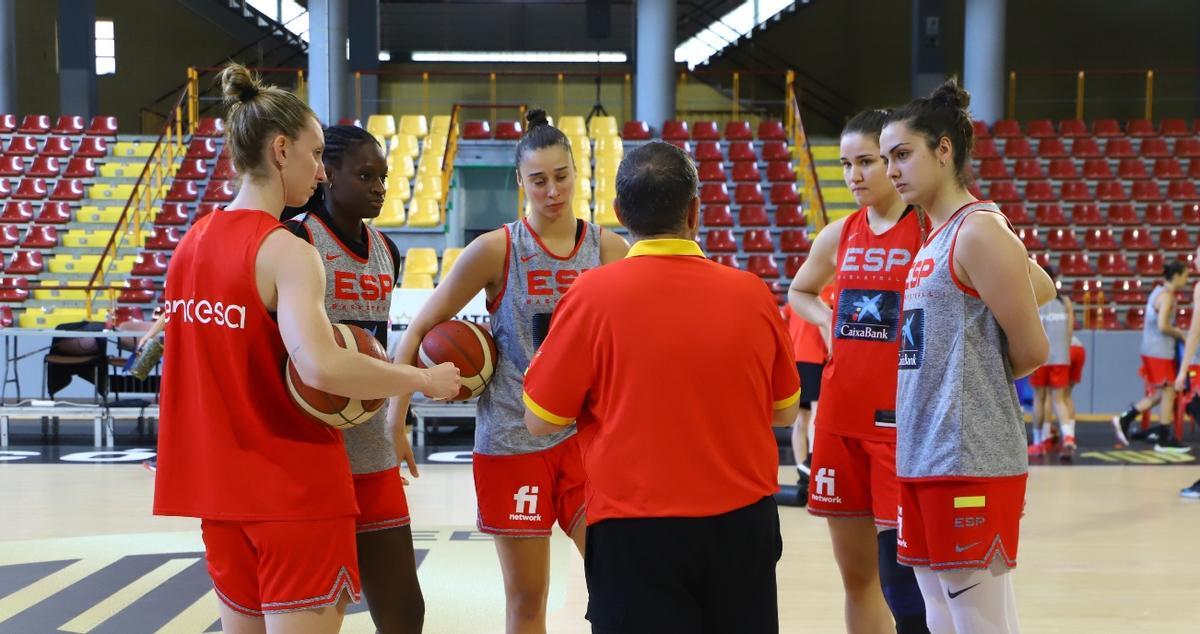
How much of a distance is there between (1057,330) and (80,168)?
40.8 feet

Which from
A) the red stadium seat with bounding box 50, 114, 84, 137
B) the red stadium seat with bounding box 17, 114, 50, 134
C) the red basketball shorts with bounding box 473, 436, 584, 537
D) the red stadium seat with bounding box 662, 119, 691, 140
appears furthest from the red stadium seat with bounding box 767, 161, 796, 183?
the red basketball shorts with bounding box 473, 436, 584, 537

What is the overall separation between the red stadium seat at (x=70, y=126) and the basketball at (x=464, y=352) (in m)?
14.7

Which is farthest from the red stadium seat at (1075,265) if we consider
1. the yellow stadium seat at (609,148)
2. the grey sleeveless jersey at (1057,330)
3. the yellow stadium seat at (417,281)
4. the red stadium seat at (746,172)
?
the yellow stadium seat at (417,281)

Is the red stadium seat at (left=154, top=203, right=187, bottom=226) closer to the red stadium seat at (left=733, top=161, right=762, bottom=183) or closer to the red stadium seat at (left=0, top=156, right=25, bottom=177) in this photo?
the red stadium seat at (left=0, top=156, right=25, bottom=177)

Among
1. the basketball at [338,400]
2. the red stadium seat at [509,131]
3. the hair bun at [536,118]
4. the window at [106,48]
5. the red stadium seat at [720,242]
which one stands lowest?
the basketball at [338,400]

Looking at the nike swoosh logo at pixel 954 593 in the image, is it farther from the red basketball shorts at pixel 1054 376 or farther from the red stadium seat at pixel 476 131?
the red stadium seat at pixel 476 131

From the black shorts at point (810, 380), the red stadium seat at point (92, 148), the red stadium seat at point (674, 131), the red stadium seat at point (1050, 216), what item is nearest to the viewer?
the black shorts at point (810, 380)

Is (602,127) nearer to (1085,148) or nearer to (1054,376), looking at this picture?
(1085,148)

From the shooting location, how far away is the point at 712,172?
1404cm

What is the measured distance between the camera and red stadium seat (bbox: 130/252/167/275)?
12.3 metres

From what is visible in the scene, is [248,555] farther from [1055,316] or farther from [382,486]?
[1055,316]

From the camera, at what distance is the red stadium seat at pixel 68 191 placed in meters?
14.1

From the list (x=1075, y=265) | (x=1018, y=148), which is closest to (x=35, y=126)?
(x=1018, y=148)

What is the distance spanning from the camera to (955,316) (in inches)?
89.7
